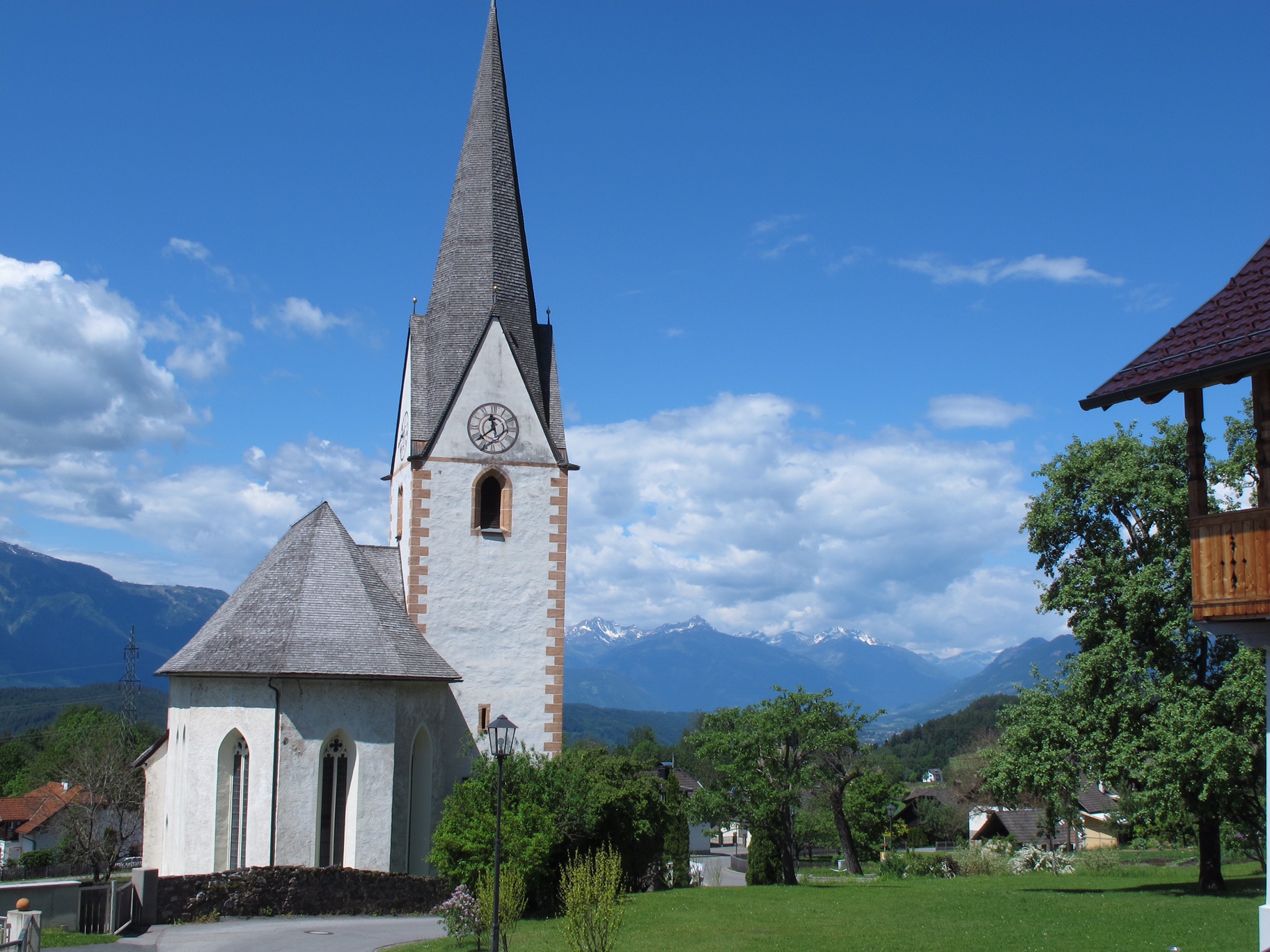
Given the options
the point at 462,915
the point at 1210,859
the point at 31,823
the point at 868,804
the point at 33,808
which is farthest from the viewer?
the point at 33,808

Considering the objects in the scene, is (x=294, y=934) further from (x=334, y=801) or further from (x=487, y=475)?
(x=487, y=475)

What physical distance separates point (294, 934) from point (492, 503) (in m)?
13.1

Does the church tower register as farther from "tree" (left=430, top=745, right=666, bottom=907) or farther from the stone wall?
the stone wall

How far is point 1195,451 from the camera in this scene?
12.2 metres

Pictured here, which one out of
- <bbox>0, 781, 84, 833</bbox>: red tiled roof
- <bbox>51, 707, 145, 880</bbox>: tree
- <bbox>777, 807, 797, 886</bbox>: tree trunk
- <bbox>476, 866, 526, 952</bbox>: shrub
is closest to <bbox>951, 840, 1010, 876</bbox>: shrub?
<bbox>777, 807, 797, 886</bbox>: tree trunk

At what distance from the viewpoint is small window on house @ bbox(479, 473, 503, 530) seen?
31203 mm

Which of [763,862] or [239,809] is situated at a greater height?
[239,809]

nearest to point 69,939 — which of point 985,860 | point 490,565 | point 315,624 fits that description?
point 315,624

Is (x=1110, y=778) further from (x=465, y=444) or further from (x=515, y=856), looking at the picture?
(x=465, y=444)

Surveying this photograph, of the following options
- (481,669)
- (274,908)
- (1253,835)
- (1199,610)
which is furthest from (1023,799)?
(1199,610)

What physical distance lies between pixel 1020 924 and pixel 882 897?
6.61 metres

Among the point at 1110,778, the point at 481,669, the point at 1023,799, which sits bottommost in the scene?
the point at 1023,799

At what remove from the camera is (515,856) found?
23219 millimetres

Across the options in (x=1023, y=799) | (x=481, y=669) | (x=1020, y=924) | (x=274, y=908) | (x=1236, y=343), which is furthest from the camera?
(x=1023, y=799)
